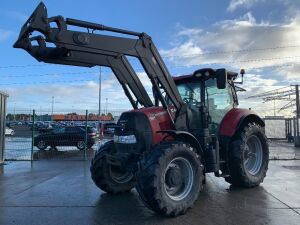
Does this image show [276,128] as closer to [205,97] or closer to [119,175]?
[205,97]

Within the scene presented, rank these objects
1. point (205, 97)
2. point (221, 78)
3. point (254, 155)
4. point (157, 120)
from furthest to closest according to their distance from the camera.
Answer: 1. point (254, 155)
2. point (205, 97)
3. point (221, 78)
4. point (157, 120)

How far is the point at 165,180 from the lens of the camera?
699 centimetres

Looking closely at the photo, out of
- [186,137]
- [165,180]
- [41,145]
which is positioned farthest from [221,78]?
[41,145]

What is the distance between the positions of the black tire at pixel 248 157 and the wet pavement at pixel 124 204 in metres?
0.25

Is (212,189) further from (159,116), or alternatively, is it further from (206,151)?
(159,116)

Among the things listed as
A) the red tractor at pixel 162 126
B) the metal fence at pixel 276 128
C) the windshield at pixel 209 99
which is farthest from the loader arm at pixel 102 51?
the metal fence at pixel 276 128

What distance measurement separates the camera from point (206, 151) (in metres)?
8.09

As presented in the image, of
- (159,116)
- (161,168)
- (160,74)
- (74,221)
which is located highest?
(160,74)

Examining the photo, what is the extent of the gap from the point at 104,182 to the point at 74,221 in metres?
2.21

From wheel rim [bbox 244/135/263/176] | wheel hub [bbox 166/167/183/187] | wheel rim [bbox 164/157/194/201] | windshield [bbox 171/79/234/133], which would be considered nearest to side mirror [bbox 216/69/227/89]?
windshield [bbox 171/79/234/133]

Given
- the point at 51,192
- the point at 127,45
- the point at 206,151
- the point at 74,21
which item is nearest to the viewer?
the point at 74,21

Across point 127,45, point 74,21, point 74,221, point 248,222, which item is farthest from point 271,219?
point 74,21

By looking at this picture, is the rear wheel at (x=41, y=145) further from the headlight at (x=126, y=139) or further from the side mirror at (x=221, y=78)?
the side mirror at (x=221, y=78)

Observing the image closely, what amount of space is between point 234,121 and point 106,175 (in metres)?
3.14
